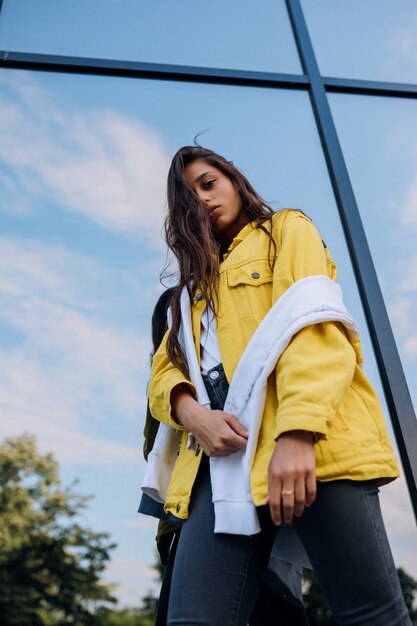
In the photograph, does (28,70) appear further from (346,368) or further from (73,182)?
(346,368)

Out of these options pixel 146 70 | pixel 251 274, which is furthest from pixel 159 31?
pixel 251 274

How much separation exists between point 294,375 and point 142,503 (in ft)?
1.96

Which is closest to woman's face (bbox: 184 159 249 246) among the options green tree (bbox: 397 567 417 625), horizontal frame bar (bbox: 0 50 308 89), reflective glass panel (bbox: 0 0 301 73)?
green tree (bbox: 397 567 417 625)

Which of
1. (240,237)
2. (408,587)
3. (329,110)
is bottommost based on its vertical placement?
(408,587)

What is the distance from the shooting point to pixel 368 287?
1.99 meters

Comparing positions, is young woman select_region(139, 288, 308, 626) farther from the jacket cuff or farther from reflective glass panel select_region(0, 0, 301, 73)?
reflective glass panel select_region(0, 0, 301, 73)

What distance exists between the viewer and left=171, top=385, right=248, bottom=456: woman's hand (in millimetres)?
1078

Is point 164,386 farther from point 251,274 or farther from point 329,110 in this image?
point 329,110

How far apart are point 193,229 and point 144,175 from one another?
1.07 metres

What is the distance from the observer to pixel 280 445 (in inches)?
38.4

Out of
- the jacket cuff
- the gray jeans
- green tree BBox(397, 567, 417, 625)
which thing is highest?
the jacket cuff

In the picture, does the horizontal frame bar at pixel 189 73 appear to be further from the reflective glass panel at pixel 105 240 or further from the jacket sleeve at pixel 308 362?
the jacket sleeve at pixel 308 362

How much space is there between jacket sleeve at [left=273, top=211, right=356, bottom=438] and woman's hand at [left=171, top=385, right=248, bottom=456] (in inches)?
4.8

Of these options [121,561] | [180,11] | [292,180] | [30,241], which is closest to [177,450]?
[121,561]
